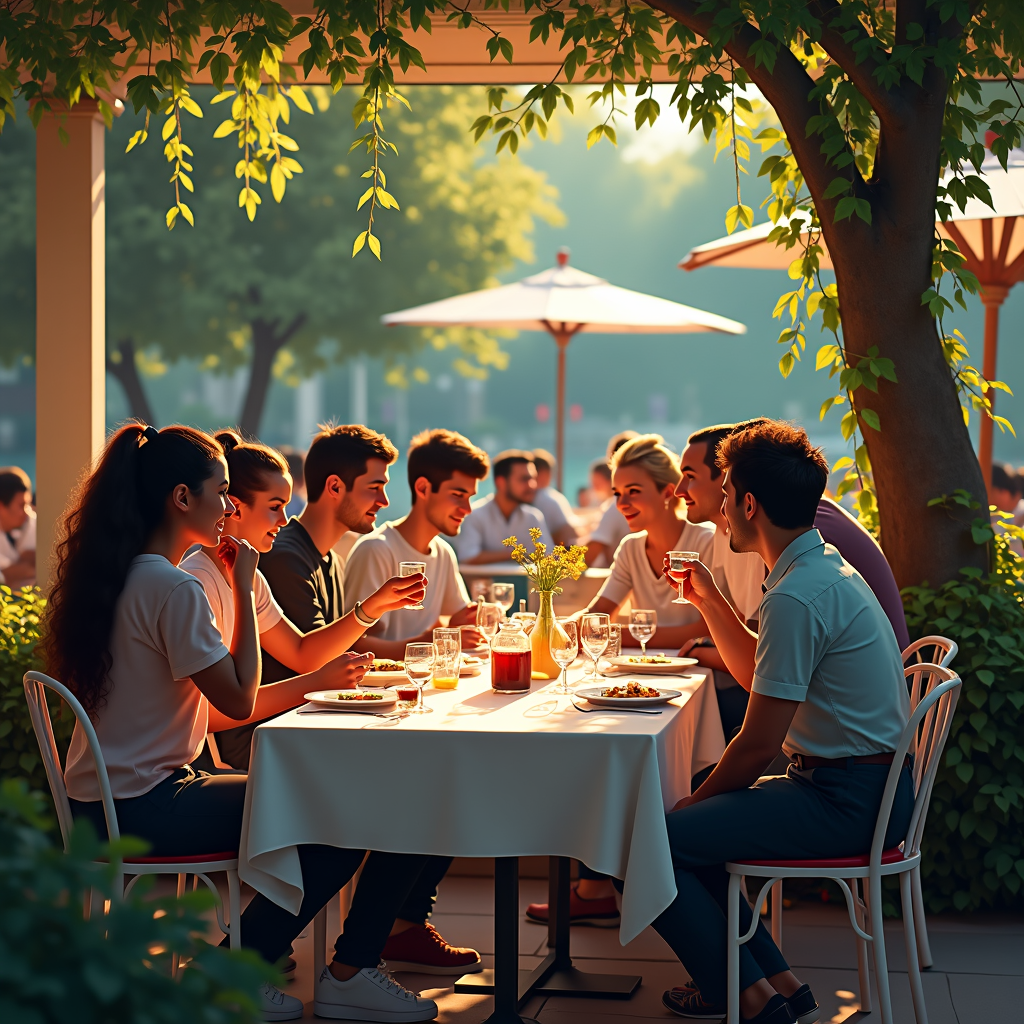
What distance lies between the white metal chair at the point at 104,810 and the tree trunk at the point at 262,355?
17.3m

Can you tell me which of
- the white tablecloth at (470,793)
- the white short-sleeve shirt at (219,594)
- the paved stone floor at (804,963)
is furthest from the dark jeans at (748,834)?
the white short-sleeve shirt at (219,594)

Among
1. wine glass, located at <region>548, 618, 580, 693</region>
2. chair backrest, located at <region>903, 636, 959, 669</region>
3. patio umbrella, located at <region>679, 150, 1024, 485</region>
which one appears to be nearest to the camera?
chair backrest, located at <region>903, 636, 959, 669</region>

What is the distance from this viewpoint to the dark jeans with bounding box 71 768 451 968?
302 cm

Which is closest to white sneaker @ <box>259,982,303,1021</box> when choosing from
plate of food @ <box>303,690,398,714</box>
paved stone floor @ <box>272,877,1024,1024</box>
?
paved stone floor @ <box>272,877,1024,1024</box>

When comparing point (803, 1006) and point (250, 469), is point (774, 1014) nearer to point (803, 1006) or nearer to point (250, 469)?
point (803, 1006)

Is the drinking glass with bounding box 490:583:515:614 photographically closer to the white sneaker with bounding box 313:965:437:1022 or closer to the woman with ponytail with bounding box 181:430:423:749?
the woman with ponytail with bounding box 181:430:423:749

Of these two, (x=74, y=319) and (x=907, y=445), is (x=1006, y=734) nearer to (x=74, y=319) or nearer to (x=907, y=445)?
(x=907, y=445)

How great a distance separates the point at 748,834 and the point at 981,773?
164cm

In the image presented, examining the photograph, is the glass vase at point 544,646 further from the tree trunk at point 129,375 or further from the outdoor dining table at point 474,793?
the tree trunk at point 129,375

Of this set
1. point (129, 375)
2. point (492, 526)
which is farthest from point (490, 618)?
point (129, 375)

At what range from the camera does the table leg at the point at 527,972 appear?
316cm

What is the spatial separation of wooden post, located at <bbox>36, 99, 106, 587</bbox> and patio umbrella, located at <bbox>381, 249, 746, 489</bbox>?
3.09m

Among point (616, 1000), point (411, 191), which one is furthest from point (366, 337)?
point (616, 1000)

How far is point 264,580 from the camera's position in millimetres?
3730
